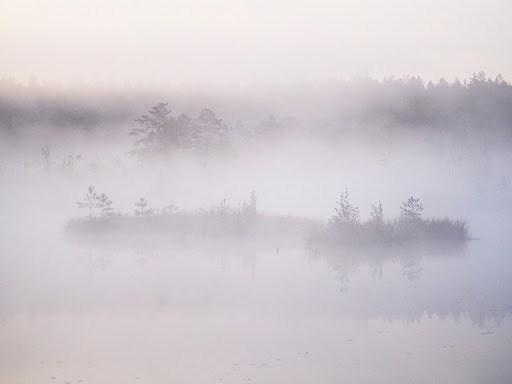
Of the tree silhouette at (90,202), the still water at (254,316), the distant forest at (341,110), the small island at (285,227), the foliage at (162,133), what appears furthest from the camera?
the distant forest at (341,110)

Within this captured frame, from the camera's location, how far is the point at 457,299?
11.5m

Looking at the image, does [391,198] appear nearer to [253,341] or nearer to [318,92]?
[318,92]

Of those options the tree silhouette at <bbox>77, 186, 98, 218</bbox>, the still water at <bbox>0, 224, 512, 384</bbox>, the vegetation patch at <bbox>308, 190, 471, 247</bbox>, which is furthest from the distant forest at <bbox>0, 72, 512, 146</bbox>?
the still water at <bbox>0, 224, 512, 384</bbox>

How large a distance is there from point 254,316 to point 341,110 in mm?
27807

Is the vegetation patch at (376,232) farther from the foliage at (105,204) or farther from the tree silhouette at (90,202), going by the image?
the tree silhouette at (90,202)

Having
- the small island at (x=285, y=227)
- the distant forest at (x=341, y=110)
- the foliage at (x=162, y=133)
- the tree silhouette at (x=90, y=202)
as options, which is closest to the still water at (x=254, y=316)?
the small island at (x=285, y=227)

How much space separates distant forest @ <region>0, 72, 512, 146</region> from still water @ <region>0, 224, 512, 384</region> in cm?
1191

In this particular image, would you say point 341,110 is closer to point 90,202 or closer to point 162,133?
point 162,133

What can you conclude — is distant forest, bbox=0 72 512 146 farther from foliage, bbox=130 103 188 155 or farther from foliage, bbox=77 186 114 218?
foliage, bbox=77 186 114 218

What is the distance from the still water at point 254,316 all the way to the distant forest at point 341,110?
11.9m

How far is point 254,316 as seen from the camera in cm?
1047

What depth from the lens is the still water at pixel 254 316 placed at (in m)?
7.88

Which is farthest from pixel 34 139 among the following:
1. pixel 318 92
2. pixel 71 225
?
pixel 318 92

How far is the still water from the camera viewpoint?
7875mm
